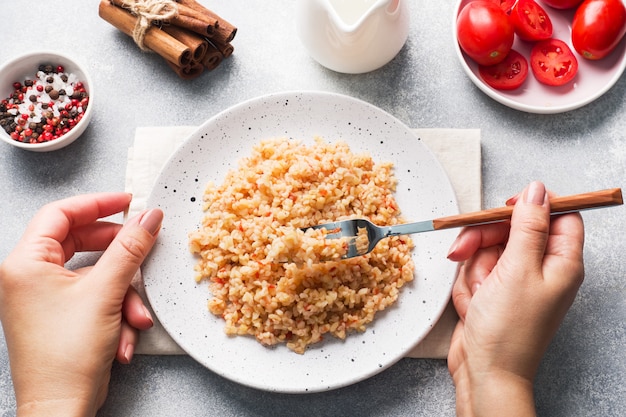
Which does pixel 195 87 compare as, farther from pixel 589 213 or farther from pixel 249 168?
pixel 589 213

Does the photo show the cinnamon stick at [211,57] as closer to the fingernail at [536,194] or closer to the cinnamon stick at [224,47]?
the cinnamon stick at [224,47]

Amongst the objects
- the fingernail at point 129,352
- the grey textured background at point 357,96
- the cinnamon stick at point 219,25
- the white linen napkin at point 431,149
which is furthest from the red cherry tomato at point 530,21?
the fingernail at point 129,352

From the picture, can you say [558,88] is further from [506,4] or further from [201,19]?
[201,19]

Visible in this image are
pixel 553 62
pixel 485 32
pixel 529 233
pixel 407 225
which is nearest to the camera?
pixel 529 233

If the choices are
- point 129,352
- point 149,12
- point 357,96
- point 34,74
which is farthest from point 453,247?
point 34,74

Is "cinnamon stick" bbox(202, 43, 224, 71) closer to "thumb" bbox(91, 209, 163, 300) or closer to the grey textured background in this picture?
the grey textured background

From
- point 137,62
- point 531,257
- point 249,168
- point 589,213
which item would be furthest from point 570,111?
point 137,62

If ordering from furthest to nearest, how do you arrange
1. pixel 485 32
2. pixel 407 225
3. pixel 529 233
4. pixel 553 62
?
pixel 553 62 < pixel 485 32 < pixel 407 225 < pixel 529 233
